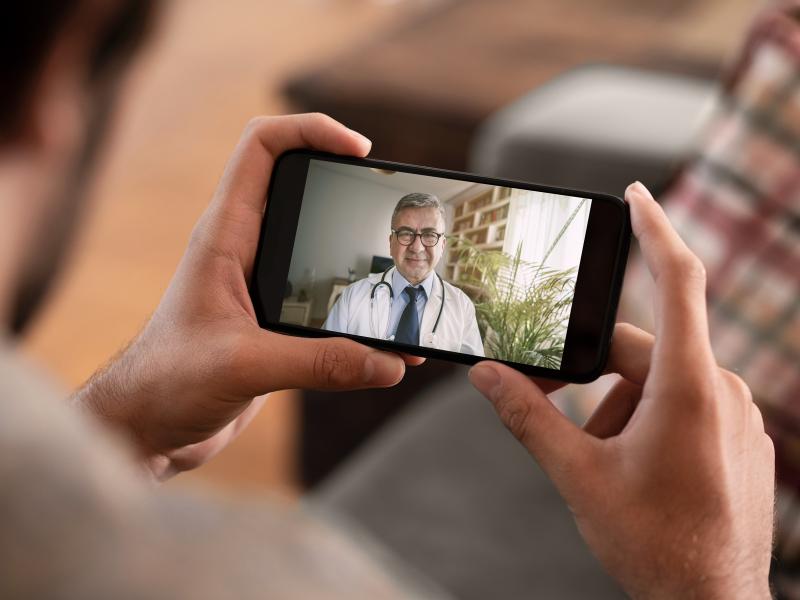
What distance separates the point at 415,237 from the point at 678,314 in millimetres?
138

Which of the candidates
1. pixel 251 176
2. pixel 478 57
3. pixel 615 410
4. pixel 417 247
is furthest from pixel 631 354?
pixel 478 57

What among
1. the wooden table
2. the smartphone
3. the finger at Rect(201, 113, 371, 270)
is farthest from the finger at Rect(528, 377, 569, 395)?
the wooden table

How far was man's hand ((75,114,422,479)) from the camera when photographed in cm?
49

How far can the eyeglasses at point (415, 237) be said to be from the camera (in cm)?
47

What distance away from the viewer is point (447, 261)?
0.46 metres

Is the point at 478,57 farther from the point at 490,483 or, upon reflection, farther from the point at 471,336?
the point at 471,336

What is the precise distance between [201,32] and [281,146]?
2.67m

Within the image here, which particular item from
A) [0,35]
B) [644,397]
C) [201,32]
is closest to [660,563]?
[644,397]

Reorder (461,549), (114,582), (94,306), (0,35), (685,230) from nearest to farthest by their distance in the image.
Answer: (114,582) → (0,35) → (461,549) → (685,230) → (94,306)

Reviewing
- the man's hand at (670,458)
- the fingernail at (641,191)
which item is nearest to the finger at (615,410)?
the man's hand at (670,458)

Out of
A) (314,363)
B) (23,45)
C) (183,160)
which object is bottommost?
(314,363)

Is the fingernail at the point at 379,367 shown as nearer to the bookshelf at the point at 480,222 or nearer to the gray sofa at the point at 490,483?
the bookshelf at the point at 480,222

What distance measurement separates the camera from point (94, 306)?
1519 mm

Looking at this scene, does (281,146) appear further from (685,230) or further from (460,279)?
(685,230)
